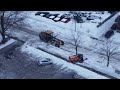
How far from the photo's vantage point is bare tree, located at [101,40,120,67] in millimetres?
13281

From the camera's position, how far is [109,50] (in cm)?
1345

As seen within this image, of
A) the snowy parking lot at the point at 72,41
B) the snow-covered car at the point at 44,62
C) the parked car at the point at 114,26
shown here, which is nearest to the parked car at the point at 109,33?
the snowy parking lot at the point at 72,41

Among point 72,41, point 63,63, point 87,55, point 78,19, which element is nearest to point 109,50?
point 87,55

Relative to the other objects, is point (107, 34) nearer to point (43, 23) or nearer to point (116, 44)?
point (116, 44)

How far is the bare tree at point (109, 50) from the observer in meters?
13.3

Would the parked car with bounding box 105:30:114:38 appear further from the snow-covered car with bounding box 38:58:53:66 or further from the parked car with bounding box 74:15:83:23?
the snow-covered car with bounding box 38:58:53:66

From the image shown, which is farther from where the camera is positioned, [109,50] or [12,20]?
[12,20]

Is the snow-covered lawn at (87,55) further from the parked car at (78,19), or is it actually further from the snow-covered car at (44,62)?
the parked car at (78,19)

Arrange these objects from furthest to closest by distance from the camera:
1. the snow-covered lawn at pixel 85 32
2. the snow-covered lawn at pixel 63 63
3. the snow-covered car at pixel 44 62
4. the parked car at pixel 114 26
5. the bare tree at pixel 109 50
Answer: the parked car at pixel 114 26
the bare tree at pixel 109 50
the snow-covered lawn at pixel 85 32
the snow-covered car at pixel 44 62
the snow-covered lawn at pixel 63 63

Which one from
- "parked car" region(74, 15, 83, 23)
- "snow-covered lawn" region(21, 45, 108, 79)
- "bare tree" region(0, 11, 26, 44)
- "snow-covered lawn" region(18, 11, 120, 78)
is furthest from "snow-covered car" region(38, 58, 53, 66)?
"parked car" region(74, 15, 83, 23)

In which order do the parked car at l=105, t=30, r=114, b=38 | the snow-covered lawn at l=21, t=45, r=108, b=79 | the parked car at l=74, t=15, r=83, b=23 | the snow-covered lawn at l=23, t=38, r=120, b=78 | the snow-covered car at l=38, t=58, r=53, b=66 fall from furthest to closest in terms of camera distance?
the parked car at l=74, t=15, r=83, b=23 → the parked car at l=105, t=30, r=114, b=38 → the snow-covered car at l=38, t=58, r=53, b=66 → the snow-covered lawn at l=23, t=38, r=120, b=78 → the snow-covered lawn at l=21, t=45, r=108, b=79

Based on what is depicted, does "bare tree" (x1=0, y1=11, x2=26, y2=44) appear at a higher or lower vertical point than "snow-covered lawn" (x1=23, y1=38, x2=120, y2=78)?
higher

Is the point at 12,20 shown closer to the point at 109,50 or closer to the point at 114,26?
the point at 114,26
